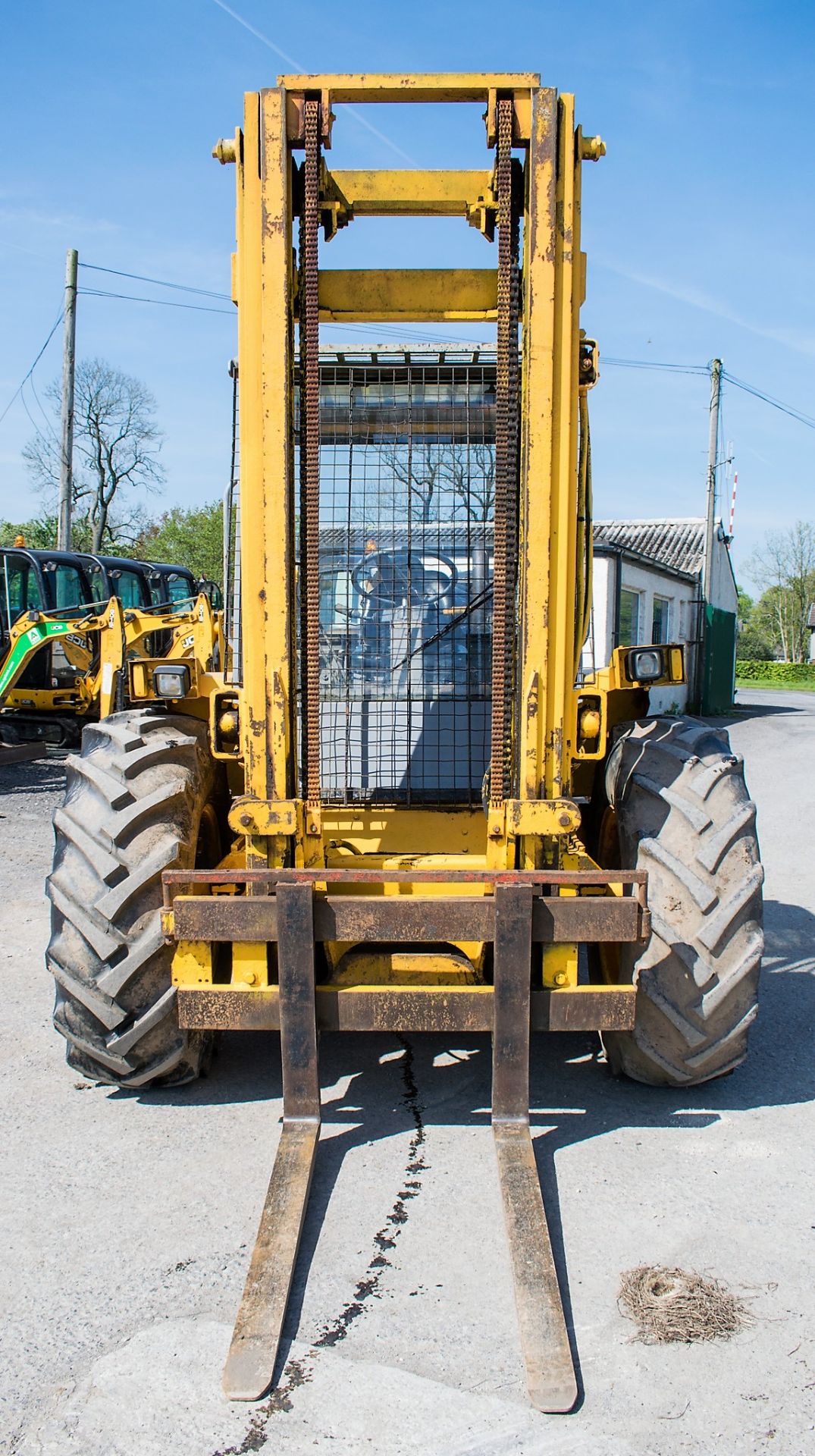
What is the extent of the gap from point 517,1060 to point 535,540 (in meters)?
1.81

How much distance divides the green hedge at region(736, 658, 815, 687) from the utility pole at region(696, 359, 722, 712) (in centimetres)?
3288

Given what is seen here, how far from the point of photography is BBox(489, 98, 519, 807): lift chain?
12.7 feet

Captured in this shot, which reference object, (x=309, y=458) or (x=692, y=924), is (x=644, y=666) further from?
(x=309, y=458)

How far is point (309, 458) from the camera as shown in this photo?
13.0ft

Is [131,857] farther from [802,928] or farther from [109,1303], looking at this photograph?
[802,928]

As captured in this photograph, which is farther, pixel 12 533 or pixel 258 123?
pixel 12 533

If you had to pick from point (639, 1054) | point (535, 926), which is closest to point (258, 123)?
point (535, 926)

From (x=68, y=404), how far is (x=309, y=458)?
1921cm

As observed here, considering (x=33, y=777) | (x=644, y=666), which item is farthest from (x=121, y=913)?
(x=33, y=777)

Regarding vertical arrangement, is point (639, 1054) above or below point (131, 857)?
below

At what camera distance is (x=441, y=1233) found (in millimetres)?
3521

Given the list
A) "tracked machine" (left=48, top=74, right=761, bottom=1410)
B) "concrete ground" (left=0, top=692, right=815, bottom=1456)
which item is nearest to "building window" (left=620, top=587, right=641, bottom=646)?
"concrete ground" (left=0, top=692, right=815, bottom=1456)

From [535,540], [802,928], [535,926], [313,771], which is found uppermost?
[535,540]

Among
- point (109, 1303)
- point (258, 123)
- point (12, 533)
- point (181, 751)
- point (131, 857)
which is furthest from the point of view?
point (12, 533)
